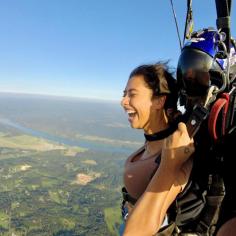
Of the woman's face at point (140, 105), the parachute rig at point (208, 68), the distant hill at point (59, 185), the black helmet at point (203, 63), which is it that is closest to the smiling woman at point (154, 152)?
the woman's face at point (140, 105)

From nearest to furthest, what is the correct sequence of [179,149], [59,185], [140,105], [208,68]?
[179,149] → [208,68] → [140,105] → [59,185]

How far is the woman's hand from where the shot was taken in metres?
1.17

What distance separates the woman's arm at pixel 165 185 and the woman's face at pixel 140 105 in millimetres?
444

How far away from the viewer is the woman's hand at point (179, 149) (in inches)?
46.2

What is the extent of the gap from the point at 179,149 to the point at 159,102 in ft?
1.75

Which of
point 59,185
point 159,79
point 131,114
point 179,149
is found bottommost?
point 59,185

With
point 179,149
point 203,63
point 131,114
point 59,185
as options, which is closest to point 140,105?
point 131,114

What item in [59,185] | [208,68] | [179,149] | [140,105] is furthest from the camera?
[59,185]

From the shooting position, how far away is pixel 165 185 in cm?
118

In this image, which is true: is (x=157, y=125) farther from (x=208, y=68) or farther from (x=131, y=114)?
(x=208, y=68)

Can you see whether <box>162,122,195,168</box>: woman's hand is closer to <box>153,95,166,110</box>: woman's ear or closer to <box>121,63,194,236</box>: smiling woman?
<box>121,63,194,236</box>: smiling woman

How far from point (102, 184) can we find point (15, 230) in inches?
1036

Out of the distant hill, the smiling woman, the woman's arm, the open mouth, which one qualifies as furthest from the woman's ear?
the distant hill

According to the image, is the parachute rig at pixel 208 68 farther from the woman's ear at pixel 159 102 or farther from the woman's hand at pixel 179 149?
the woman's ear at pixel 159 102
